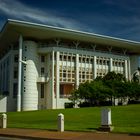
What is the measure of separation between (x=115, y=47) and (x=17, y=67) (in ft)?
89.7

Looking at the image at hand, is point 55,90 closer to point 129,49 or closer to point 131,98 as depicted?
point 131,98

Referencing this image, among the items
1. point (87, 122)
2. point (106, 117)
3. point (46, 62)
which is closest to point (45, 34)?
point (46, 62)

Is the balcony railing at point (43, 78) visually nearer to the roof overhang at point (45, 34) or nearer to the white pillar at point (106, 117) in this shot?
the roof overhang at point (45, 34)

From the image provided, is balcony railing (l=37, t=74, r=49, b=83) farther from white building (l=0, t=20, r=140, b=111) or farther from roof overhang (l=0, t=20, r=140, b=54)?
roof overhang (l=0, t=20, r=140, b=54)

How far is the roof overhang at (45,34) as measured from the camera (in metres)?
71.7

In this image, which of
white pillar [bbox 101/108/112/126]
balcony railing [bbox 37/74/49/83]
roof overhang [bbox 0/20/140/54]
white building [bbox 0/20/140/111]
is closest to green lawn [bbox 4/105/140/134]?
white pillar [bbox 101/108/112/126]

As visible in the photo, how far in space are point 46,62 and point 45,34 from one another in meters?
7.73

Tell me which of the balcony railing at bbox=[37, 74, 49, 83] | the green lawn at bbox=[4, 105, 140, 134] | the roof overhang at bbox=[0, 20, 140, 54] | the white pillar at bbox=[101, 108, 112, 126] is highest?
the roof overhang at bbox=[0, 20, 140, 54]

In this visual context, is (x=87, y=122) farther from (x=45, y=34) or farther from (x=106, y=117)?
(x=45, y=34)

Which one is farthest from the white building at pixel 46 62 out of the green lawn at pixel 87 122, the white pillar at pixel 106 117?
the white pillar at pixel 106 117

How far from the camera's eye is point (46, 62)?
80.6m

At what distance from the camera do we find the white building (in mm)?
75188

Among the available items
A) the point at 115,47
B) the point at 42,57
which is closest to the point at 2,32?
the point at 42,57

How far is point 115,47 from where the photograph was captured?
89.6m
